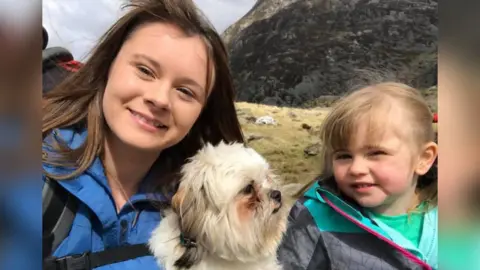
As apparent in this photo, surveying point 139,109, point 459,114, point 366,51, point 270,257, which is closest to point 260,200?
point 270,257

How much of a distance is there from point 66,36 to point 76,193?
0.63m

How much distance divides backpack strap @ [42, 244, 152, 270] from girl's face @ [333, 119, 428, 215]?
891mm

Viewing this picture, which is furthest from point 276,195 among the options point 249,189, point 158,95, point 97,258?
point 97,258

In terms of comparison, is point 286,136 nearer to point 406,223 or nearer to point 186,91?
point 186,91

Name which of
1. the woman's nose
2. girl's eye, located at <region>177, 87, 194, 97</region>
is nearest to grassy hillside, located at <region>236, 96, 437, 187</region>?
girl's eye, located at <region>177, 87, 194, 97</region>

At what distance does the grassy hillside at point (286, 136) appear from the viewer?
6.82ft

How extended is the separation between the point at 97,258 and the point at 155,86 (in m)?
0.71

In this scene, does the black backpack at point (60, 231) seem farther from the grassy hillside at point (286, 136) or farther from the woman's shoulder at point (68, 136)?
the grassy hillside at point (286, 136)

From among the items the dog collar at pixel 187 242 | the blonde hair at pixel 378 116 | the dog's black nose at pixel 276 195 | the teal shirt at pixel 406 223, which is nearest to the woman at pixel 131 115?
the dog collar at pixel 187 242

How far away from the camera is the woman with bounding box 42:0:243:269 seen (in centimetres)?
192

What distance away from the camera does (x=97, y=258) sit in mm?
1949

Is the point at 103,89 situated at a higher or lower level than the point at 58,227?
higher

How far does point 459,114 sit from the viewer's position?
2.10 metres

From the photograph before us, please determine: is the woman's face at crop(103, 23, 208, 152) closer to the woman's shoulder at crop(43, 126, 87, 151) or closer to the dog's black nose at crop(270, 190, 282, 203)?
the woman's shoulder at crop(43, 126, 87, 151)
